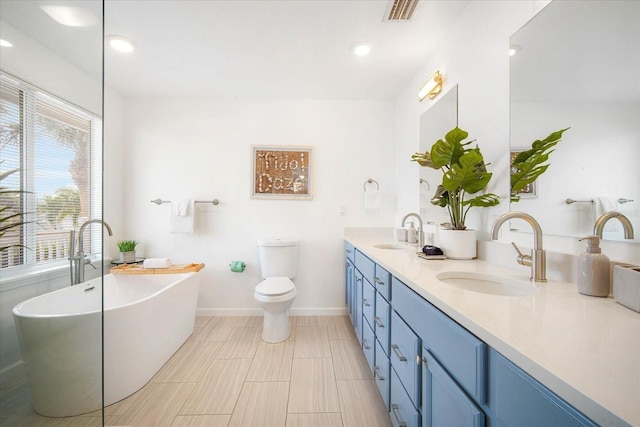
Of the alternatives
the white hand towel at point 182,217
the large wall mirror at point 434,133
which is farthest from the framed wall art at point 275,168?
the large wall mirror at point 434,133

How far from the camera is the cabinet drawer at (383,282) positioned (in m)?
1.25

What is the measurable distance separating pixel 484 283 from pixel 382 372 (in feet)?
2.37

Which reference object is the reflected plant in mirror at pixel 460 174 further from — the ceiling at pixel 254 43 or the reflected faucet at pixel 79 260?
the reflected faucet at pixel 79 260

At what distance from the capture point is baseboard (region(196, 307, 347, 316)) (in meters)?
2.65

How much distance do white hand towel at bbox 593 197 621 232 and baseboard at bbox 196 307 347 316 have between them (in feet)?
7.31

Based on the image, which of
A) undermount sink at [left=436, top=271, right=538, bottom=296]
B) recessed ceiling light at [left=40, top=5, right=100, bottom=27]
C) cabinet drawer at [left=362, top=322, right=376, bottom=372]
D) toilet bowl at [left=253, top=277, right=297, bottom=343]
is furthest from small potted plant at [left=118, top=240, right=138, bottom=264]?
undermount sink at [left=436, top=271, right=538, bottom=296]

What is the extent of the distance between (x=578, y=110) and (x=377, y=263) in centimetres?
104

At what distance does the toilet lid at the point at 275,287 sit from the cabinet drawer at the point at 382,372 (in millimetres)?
893

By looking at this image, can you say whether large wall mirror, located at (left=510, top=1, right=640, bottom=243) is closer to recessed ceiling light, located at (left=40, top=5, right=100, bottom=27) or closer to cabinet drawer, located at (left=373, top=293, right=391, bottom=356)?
cabinet drawer, located at (left=373, top=293, right=391, bottom=356)

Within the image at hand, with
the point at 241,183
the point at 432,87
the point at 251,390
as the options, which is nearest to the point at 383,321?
the point at 251,390

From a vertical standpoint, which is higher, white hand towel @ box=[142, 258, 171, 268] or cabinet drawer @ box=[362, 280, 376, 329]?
white hand towel @ box=[142, 258, 171, 268]

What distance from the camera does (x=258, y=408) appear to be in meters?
1.40

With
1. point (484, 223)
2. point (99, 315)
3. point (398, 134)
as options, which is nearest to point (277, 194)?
point (398, 134)

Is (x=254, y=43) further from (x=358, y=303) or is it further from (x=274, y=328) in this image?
(x=274, y=328)
